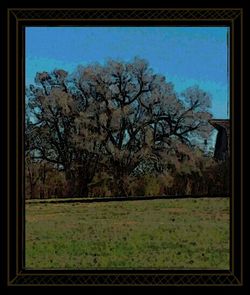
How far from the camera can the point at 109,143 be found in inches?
138

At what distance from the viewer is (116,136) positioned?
350cm

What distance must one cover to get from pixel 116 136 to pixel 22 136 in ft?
1.42

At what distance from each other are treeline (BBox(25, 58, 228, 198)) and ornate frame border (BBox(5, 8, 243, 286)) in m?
0.12

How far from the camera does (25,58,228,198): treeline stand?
3.49m

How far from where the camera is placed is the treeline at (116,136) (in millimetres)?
3488

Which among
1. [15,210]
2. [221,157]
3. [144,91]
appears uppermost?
[144,91]

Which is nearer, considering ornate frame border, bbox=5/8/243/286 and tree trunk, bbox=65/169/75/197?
ornate frame border, bbox=5/8/243/286

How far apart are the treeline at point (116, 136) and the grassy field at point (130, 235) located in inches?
3.1

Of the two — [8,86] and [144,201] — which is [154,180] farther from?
[8,86]
